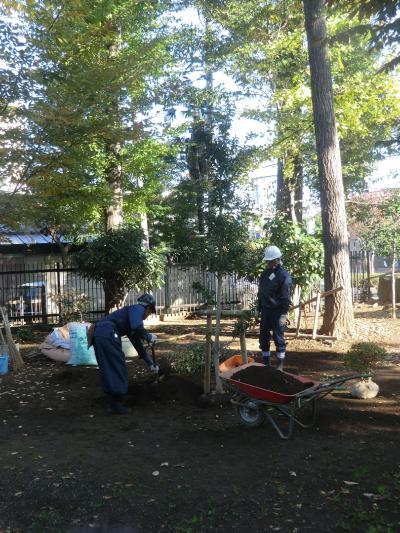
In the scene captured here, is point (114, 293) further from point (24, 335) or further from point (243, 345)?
point (243, 345)

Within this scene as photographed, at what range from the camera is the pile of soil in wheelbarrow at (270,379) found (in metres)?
5.38

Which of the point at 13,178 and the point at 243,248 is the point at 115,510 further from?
the point at 13,178

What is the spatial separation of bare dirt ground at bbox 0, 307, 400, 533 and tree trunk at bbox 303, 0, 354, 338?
3440 millimetres

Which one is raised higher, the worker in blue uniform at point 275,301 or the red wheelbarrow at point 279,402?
the worker in blue uniform at point 275,301

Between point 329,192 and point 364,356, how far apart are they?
5248 millimetres

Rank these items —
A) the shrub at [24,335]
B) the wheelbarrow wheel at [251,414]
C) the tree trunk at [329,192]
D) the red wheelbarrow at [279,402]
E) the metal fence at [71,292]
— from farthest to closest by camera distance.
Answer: the metal fence at [71,292] < the shrub at [24,335] < the tree trunk at [329,192] < the wheelbarrow wheel at [251,414] < the red wheelbarrow at [279,402]

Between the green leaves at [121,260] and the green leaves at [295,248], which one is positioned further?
the green leaves at [121,260]

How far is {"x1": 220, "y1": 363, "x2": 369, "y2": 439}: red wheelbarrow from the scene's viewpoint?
16.6ft

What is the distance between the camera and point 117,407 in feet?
20.6

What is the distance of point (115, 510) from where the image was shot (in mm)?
3809

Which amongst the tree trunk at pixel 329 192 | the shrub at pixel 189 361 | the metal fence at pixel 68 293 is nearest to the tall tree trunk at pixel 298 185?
the metal fence at pixel 68 293

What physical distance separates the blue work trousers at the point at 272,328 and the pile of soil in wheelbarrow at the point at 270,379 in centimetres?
184

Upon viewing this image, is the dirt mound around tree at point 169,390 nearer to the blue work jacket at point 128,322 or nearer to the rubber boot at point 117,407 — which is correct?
the rubber boot at point 117,407

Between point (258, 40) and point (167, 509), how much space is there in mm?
17399
